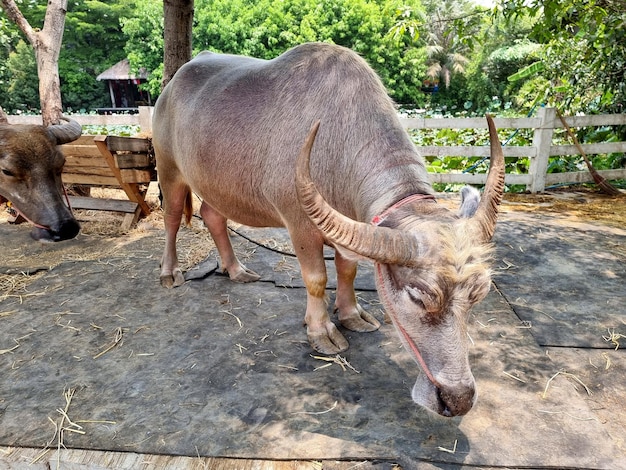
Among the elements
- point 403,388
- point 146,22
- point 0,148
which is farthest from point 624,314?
point 146,22

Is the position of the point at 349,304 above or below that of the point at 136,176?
below

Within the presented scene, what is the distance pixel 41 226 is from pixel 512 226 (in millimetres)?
5604

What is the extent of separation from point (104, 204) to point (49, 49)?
132 inches

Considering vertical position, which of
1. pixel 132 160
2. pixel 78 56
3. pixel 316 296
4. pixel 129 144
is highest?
pixel 78 56

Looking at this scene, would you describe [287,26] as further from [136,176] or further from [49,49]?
[136,176]

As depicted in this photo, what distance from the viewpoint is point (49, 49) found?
732cm

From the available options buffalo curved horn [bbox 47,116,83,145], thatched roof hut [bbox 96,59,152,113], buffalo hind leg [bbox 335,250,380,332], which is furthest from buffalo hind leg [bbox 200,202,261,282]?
thatched roof hut [bbox 96,59,152,113]

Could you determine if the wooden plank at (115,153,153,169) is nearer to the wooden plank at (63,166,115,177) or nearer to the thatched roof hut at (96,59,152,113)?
the wooden plank at (63,166,115,177)

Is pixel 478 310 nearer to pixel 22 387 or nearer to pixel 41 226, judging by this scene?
pixel 22 387

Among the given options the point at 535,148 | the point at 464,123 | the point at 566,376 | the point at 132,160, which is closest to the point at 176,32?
the point at 132,160

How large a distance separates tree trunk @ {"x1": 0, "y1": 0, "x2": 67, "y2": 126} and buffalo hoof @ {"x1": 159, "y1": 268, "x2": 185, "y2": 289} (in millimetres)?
4783

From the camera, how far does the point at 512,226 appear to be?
5.71 meters

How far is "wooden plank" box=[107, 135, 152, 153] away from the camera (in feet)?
17.6

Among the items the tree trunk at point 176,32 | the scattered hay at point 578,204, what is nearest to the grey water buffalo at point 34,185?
the tree trunk at point 176,32
